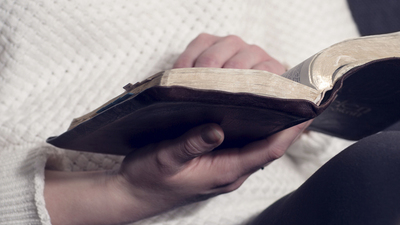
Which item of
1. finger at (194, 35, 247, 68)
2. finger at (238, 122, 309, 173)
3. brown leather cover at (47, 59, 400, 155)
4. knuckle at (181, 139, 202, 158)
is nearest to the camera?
brown leather cover at (47, 59, 400, 155)

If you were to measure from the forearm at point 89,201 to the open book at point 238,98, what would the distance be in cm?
7

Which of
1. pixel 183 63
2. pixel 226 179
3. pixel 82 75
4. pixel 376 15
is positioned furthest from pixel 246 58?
pixel 376 15

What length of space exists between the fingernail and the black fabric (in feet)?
2.80

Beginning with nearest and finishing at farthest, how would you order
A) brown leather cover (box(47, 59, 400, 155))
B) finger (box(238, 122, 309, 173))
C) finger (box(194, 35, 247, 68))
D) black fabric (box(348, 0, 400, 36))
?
1. brown leather cover (box(47, 59, 400, 155))
2. finger (box(238, 122, 309, 173))
3. finger (box(194, 35, 247, 68))
4. black fabric (box(348, 0, 400, 36))

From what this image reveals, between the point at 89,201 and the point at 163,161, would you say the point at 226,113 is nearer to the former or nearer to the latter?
the point at 163,161

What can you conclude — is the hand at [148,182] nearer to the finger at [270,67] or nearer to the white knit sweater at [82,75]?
the white knit sweater at [82,75]

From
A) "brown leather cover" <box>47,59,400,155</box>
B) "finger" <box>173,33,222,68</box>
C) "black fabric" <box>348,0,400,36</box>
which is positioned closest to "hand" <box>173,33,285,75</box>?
"finger" <box>173,33,222,68</box>

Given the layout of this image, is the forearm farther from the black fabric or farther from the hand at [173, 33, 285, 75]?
the black fabric

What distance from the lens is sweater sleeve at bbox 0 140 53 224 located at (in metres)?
0.50

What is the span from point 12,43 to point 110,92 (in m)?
0.22

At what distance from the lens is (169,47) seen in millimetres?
704

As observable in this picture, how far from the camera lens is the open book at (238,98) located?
0.87ft

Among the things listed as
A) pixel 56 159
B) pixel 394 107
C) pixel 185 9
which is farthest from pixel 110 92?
pixel 394 107

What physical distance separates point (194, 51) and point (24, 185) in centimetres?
43
